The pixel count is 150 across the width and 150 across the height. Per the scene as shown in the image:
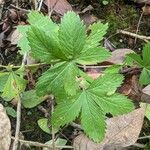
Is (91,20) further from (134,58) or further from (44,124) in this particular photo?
(44,124)

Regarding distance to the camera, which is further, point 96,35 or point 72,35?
point 96,35

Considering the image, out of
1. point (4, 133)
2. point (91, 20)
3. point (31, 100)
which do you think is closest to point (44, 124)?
point (31, 100)

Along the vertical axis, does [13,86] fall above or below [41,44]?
below

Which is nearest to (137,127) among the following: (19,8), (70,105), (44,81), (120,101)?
(120,101)

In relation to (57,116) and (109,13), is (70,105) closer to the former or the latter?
(57,116)

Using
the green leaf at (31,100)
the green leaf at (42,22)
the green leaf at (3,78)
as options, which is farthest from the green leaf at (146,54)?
the green leaf at (3,78)

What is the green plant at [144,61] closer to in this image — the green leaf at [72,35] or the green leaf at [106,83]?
the green leaf at [106,83]
